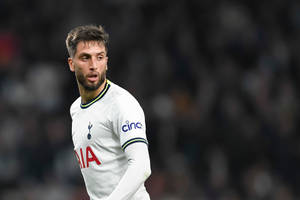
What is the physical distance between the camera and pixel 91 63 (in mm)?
4309

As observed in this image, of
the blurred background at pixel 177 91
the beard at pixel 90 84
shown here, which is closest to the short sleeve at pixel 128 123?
the beard at pixel 90 84

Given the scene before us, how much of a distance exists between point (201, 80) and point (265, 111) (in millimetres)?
1244

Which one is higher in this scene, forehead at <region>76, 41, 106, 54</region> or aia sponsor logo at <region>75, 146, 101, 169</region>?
forehead at <region>76, 41, 106, 54</region>

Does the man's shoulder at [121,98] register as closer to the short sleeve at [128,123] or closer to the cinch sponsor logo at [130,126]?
the short sleeve at [128,123]

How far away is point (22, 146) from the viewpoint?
402 inches

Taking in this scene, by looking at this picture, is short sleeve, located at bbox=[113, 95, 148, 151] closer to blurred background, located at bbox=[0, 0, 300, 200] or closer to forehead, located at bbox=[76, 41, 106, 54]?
forehead, located at bbox=[76, 41, 106, 54]

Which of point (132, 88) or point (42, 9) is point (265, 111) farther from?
point (42, 9)

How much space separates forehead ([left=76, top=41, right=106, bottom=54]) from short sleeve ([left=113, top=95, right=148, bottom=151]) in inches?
13.8

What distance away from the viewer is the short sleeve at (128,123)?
4062 millimetres

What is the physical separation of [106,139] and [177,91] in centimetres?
707

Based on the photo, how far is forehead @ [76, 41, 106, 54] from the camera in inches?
169

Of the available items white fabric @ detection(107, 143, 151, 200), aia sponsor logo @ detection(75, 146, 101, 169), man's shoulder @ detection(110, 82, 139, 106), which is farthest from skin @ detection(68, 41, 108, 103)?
white fabric @ detection(107, 143, 151, 200)

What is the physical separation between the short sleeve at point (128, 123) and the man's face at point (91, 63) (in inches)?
9.1

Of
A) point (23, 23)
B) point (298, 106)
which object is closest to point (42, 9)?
point (23, 23)
